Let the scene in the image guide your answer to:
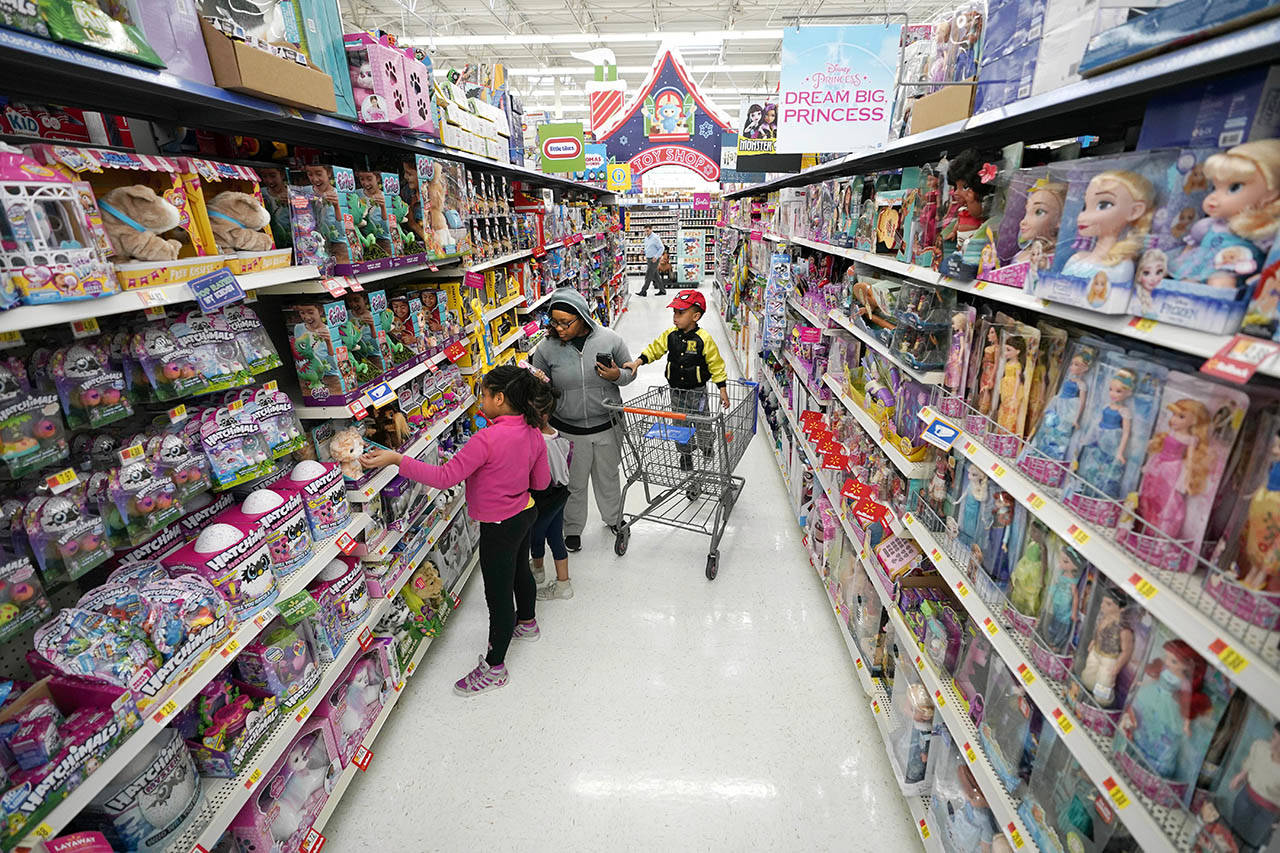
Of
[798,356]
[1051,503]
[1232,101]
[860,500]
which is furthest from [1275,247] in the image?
[798,356]

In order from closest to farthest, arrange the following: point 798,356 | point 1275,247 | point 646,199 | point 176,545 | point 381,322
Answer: point 1275,247, point 176,545, point 381,322, point 798,356, point 646,199

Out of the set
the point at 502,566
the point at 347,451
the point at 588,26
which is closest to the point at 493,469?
the point at 502,566

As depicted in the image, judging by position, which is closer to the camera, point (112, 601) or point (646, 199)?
point (112, 601)

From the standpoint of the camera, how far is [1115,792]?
3.69ft

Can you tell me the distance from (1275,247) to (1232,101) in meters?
0.34

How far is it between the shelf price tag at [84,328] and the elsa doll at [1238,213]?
231cm

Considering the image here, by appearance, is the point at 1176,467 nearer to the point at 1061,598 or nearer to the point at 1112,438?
the point at 1112,438

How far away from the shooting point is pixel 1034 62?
57.7 inches

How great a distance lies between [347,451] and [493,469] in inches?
21.9

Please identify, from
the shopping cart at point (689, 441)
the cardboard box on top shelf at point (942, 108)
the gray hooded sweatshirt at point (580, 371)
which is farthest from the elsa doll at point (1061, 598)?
the gray hooded sweatshirt at point (580, 371)

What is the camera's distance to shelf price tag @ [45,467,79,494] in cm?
134

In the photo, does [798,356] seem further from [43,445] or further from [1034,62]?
[43,445]

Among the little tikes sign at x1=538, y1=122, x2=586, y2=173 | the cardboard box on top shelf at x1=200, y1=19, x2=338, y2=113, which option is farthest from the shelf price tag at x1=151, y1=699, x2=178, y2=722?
the little tikes sign at x1=538, y1=122, x2=586, y2=173

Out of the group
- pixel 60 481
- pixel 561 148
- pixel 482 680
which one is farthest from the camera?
pixel 561 148
